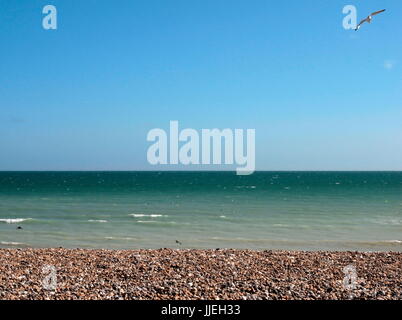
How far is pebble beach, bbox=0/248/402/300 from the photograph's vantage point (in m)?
9.10

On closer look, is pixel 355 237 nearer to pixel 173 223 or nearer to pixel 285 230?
pixel 285 230

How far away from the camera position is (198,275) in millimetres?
10812

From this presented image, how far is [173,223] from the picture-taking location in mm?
27172

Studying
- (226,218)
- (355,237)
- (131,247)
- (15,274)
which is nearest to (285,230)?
(355,237)

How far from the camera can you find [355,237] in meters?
22.2

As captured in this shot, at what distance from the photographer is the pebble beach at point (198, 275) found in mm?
9102

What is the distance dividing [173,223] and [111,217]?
6.04 m

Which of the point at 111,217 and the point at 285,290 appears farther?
the point at 111,217
